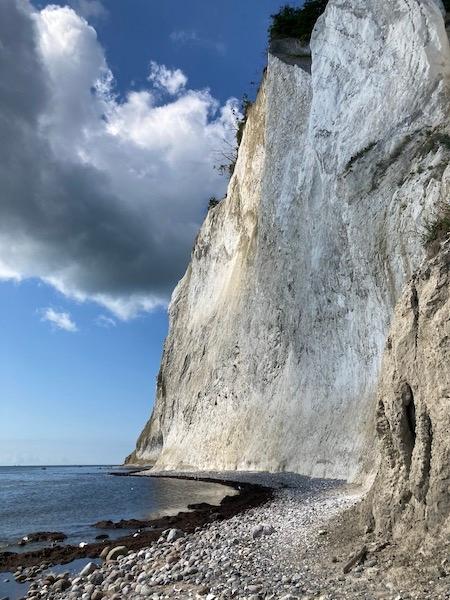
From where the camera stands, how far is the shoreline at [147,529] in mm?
10945

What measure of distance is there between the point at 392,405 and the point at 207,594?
11.3 feet

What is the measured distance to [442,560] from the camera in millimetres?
5789

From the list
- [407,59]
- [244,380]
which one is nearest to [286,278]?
[244,380]

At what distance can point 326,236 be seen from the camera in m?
23.6

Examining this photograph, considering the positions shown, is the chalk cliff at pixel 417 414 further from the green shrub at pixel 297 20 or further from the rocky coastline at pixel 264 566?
the green shrub at pixel 297 20

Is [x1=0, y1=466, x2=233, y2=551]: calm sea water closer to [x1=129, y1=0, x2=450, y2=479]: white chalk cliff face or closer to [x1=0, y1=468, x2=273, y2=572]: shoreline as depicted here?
[x1=0, y1=468, x2=273, y2=572]: shoreline

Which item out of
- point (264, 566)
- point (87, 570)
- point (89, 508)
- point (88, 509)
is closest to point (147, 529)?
point (87, 570)

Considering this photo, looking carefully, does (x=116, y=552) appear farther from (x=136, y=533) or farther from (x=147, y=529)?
(x=147, y=529)

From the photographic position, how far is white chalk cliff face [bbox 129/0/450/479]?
19.7 m

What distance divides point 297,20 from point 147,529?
31.2 metres

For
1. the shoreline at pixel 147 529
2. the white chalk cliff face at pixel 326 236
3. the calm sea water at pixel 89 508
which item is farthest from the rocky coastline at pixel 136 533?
the white chalk cliff face at pixel 326 236

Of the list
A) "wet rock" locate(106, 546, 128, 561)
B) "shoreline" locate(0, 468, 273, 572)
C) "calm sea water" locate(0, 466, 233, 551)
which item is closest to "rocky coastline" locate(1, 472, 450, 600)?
"wet rock" locate(106, 546, 128, 561)

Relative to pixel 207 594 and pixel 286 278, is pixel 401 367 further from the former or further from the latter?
pixel 286 278

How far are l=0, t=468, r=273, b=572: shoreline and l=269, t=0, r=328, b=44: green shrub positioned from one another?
89.8ft
